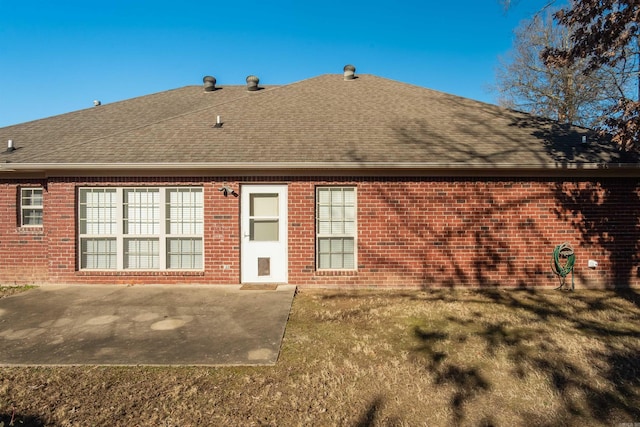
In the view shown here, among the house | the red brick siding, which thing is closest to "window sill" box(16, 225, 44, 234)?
the red brick siding

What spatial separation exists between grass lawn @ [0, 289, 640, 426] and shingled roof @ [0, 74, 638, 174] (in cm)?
358

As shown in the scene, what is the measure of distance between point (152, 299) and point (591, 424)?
22.6ft

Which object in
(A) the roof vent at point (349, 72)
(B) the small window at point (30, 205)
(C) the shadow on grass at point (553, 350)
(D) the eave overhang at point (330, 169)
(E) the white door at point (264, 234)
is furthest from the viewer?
(A) the roof vent at point (349, 72)

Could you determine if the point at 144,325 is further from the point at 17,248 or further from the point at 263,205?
the point at 17,248

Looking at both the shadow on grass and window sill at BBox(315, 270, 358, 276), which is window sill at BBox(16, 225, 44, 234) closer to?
window sill at BBox(315, 270, 358, 276)

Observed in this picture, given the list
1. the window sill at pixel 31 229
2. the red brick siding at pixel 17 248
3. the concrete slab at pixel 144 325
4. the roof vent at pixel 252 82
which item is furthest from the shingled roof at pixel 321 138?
the concrete slab at pixel 144 325

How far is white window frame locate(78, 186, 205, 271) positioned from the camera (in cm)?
803

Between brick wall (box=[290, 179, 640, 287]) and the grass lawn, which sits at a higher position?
brick wall (box=[290, 179, 640, 287])

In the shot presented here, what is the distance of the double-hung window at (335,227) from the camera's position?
7973 millimetres

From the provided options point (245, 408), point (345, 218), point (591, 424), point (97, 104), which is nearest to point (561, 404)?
point (591, 424)

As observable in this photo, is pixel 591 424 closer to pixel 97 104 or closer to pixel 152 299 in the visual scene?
pixel 152 299

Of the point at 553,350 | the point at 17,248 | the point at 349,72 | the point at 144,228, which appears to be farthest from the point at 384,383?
the point at 349,72

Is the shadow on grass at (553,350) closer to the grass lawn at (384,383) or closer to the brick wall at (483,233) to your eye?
the grass lawn at (384,383)

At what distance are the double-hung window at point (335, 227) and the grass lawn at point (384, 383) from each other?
2.40m
